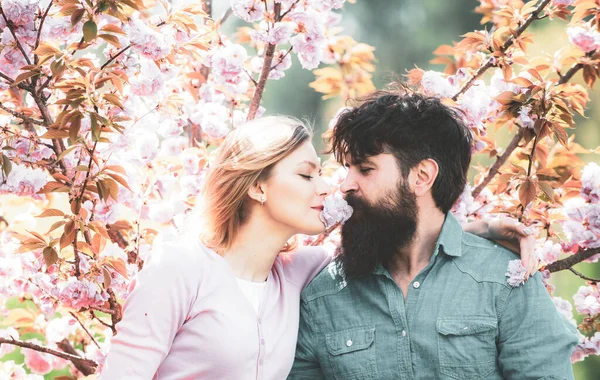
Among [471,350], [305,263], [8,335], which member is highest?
[305,263]

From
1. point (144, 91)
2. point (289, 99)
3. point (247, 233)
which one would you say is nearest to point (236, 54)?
point (144, 91)

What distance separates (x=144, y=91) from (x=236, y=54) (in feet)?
1.18

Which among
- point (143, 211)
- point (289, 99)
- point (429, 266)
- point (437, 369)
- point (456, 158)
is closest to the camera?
point (437, 369)

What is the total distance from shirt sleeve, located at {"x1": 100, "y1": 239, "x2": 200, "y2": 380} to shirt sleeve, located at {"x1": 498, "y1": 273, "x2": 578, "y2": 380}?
0.85 metres

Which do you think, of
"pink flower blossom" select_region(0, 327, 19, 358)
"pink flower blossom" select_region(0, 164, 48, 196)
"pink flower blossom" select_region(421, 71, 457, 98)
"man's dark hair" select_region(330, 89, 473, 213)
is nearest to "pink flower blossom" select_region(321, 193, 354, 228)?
"man's dark hair" select_region(330, 89, 473, 213)

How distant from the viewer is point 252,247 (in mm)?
1925

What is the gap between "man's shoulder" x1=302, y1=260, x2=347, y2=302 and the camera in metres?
2.06

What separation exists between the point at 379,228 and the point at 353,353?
14.4 inches

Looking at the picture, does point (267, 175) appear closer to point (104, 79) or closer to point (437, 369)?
point (104, 79)

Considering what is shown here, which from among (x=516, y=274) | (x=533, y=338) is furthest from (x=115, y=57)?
(x=533, y=338)

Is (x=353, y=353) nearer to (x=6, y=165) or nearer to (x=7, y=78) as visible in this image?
(x=6, y=165)

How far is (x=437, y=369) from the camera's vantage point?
73.1 inches

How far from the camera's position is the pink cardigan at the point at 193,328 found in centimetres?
170

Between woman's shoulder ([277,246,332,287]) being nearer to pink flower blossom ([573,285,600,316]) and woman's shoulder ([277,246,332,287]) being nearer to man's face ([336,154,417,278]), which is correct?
man's face ([336,154,417,278])
